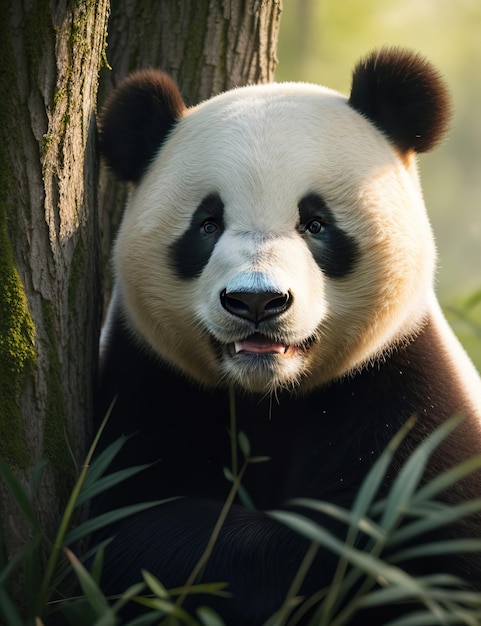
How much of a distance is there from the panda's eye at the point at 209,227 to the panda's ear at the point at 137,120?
472 millimetres

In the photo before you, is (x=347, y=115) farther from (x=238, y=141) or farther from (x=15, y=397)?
(x=15, y=397)

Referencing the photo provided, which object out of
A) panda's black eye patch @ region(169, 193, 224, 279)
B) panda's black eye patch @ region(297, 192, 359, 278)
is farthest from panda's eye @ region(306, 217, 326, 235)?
panda's black eye patch @ region(169, 193, 224, 279)

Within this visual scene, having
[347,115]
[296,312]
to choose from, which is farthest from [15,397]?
[347,115]

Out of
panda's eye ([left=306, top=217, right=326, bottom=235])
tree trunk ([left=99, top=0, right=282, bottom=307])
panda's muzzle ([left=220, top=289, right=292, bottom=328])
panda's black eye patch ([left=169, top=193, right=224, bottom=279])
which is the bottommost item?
panda's muzzle ([left=220, top=289, right=292, bottom=328])

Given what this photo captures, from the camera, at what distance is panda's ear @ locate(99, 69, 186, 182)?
3.35 metres

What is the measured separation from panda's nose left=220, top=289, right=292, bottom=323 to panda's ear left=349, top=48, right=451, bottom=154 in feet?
3.13

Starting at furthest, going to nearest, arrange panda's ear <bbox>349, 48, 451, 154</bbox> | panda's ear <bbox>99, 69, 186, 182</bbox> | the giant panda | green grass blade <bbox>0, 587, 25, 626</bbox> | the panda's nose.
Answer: panda's ear <bbox>99, 69, 186, 182</bbox>
panda's ear <bbox>349, 48, 451, 154</bbox>
the giant panda
the panda's nose
green grass blade <bbox>0, 587, 25, 626</bbox>

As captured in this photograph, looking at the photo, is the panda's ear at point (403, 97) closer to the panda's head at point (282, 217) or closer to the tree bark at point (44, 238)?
the panda's head at point (282, 217)

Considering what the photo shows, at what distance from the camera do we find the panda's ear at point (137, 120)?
132 inches

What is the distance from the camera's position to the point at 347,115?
3225 mm

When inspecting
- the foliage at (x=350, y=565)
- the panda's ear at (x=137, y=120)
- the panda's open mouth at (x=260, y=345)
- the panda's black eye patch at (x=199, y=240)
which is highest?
the panda's ear at (x=137, y=120)

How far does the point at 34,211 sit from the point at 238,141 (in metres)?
0.70

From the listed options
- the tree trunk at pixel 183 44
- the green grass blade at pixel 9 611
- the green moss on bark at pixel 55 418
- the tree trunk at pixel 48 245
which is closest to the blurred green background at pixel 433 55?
the tree trunk at pixel 183 44

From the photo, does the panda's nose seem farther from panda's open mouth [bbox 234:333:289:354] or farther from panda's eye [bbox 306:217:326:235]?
panda's eye [bbox 306:217:326:235]
